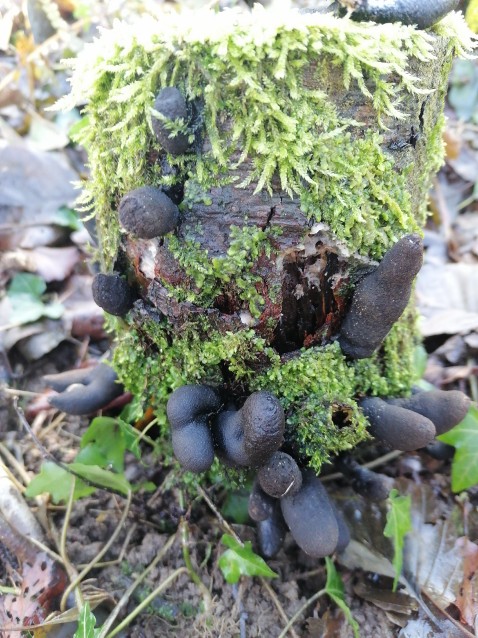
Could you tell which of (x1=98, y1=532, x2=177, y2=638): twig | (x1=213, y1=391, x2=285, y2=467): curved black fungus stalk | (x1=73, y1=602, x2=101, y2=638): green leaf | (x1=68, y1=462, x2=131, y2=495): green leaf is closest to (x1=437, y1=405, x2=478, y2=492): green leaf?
(x1=213, y1=391, x2=285, y2=467): curved black fungus stalk

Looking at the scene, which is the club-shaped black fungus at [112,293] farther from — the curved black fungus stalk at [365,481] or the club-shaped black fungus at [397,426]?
the curved black fungus stalk at [365,481]

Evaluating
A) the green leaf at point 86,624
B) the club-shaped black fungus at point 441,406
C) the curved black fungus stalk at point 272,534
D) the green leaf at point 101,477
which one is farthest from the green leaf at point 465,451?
the green leaf at point 86,624

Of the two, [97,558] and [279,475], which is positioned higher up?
[279,475]

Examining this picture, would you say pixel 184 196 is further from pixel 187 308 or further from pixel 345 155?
pixel 345 155

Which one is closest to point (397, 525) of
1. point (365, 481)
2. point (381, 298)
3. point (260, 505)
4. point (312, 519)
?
point (365, 481)

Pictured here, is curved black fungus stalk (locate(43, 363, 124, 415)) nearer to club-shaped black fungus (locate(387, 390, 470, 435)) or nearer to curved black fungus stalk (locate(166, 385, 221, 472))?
curved black fungus stalk (locate(166, 385, 221, 472))

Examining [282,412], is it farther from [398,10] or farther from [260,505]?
[398,10]
